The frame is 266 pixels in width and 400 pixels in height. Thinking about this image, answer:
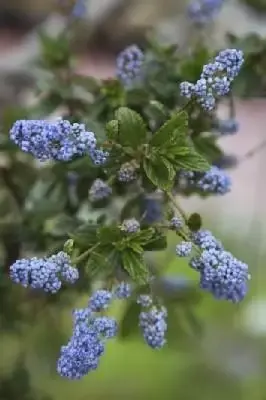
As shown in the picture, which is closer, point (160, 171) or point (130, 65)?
point (160, 171)

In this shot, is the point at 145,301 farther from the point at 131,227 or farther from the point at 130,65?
the point at 130,65

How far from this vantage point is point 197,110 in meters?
0.51

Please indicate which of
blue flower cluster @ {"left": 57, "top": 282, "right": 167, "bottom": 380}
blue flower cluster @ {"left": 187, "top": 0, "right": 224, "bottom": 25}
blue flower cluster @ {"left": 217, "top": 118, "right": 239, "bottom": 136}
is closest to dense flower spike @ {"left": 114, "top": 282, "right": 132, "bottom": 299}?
blue flower cluster @ {"left": 57, "top": 282, "right": 167, "bottom": 380}

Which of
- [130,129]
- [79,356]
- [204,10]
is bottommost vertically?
[79,356]

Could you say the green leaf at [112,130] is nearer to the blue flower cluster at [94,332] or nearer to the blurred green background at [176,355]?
the blue flower cluster at [94,332]

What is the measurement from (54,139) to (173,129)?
0.18 feet

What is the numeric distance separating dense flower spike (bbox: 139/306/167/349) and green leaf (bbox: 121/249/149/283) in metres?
0.03

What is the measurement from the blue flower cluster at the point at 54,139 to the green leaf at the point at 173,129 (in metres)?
0.04

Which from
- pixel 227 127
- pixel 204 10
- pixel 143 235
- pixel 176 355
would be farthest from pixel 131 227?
pixel 176 355

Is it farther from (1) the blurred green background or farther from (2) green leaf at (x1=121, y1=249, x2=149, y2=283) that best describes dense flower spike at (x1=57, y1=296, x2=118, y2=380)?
(1) the blurred green background

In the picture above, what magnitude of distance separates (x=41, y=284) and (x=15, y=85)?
16.3 inches

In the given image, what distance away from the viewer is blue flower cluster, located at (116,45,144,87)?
0.55 meters

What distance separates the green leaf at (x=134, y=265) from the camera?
0.42 m

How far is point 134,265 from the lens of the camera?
43 centimetres
